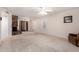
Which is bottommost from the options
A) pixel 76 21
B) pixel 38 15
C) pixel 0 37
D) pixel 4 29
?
pixel 0 37

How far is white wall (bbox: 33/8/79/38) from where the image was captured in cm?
338

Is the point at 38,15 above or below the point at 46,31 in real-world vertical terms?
above

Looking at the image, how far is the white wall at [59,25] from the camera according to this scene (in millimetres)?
3375

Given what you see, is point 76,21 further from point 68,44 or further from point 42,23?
point 42,23

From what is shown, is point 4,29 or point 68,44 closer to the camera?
point 4,29

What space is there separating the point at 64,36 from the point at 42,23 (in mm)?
1165

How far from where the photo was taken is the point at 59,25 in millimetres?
3559
